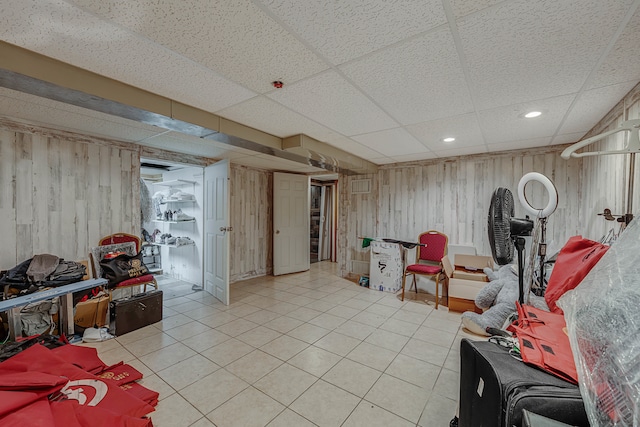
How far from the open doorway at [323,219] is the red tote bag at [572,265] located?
5402 mm

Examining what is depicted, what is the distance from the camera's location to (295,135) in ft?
9.80

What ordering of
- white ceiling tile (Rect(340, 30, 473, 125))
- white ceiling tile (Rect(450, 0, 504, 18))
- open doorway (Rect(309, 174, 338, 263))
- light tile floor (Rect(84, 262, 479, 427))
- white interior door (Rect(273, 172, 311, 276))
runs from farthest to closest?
1. open doorway (Rect(309, 174, 338, 263))
2. white interior door (Rect(273, 172, 311, 276))
3. light tile floor (Rect(84, 262, 479, 427))
4. white ceiling tile (Rect(340, 30, 473, 125))
5. white ceiling tile (Rect(450, 0, 504, 18))

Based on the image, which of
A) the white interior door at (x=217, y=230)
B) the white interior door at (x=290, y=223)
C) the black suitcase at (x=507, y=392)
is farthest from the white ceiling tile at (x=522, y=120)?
the white interior door at (x=290, y=223)

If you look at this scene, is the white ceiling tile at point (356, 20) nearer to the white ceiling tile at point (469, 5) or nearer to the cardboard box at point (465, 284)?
the white ceiling tile at point (469, 5)

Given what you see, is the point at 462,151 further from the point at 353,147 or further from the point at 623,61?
the point at 623,61

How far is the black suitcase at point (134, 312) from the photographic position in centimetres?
268

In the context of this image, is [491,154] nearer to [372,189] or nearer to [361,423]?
[372,189]

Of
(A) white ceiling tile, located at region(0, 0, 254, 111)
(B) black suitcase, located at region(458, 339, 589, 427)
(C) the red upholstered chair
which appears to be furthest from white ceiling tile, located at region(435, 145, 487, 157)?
(B) black suitcase, located at region(458, 339, 589, 427)

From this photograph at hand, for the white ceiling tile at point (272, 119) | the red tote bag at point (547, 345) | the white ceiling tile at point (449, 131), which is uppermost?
the white ceiling tile at point (272, 119)

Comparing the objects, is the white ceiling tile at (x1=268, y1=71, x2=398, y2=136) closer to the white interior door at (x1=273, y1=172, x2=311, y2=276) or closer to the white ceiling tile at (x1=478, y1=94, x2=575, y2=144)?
the white ceiling tile at (x1=478, y1=94, x2=575, y2=144)

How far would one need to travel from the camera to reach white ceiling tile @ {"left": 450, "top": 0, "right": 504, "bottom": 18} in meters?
1.07

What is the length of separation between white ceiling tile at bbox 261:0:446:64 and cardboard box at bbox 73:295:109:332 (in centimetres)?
329

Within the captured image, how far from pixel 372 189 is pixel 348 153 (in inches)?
50.7

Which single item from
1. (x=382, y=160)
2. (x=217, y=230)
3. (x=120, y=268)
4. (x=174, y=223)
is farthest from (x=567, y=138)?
(x=174, y=223)
